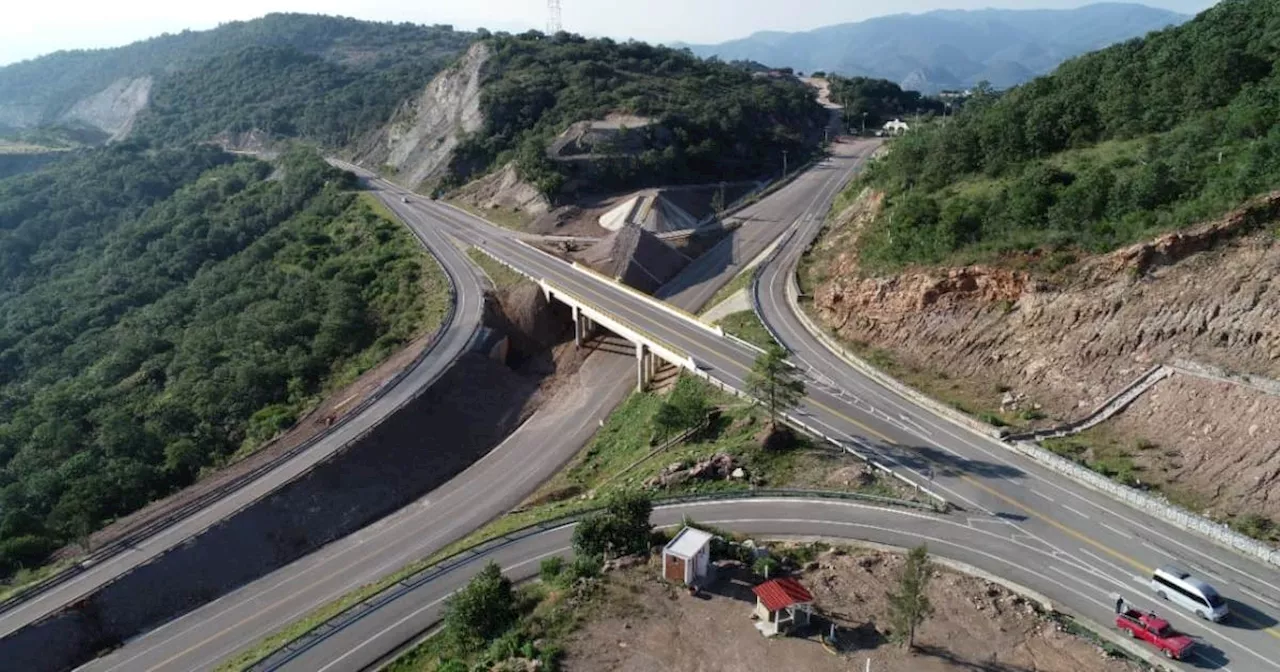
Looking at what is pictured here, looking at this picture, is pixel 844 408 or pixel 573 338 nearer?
pixel 844 408

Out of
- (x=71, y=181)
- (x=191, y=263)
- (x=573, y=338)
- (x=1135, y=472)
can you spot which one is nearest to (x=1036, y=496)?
Result: (x=1135, y=472)

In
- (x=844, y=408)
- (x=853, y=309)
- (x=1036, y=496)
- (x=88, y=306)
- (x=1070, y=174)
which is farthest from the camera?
(x=88, y=306)

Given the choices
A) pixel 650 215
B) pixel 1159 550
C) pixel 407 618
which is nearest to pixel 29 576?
pixel 407 618

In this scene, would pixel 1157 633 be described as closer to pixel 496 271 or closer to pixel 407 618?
pixel 407 618

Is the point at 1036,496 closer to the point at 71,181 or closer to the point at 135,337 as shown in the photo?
the point at 135,337

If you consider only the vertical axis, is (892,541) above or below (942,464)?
below

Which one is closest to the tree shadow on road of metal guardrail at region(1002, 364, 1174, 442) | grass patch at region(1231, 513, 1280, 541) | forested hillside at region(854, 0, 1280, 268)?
metal guardrail at region(1002, 364, 1174, 442)

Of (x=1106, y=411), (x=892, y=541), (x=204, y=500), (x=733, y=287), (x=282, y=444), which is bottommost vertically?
(x=204, y=500)
